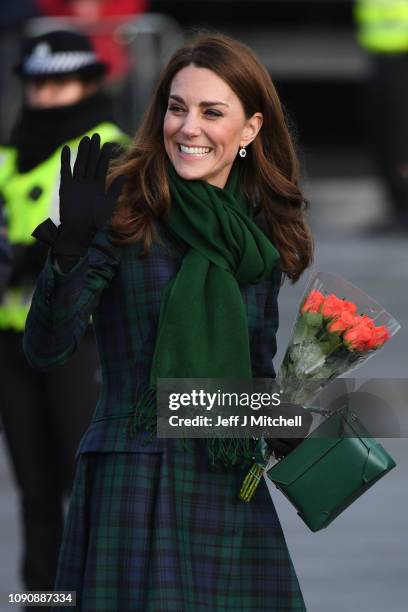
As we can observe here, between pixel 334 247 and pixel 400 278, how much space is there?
1234 mm

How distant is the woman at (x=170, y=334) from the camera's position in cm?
346

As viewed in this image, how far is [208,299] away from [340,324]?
28 cm

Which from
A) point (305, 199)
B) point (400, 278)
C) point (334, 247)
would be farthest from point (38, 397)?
point (334, 247)

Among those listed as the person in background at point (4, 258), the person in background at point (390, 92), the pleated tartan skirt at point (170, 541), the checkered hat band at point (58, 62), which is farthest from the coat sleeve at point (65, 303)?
the person in background at point (390, 92)

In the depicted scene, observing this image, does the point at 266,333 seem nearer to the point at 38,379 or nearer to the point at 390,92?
the point at 38,379

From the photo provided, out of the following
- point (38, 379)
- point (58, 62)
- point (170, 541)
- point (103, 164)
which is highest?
point (58, 62)

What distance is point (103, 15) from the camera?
39.3ft

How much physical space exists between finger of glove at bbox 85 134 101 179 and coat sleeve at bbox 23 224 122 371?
0.44 ft

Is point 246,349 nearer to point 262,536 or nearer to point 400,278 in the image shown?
point 262,536

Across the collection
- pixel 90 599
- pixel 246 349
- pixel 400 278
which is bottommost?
pixel 90 599

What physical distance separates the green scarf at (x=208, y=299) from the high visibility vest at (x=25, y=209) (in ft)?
5.25

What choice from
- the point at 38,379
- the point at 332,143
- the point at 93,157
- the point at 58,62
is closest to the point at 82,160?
the point at 93,157

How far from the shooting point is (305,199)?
152 inches

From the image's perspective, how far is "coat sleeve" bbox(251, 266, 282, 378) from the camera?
11.9 ft
